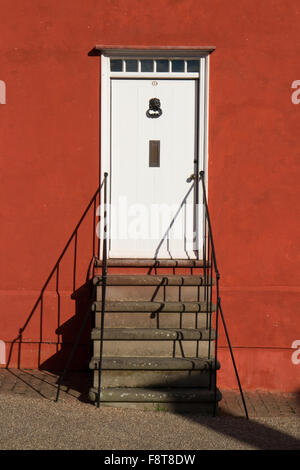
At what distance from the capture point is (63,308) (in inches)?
261

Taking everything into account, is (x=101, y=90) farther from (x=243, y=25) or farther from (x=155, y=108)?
(x=243, y=25)

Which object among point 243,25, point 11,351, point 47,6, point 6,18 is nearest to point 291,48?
point 243,25

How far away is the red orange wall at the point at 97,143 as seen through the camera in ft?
21.6

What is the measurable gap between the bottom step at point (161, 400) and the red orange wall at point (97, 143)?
1316 millimetres

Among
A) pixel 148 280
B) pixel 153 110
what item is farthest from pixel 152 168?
pixel 148 280

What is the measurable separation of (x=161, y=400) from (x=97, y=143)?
291 centimetres

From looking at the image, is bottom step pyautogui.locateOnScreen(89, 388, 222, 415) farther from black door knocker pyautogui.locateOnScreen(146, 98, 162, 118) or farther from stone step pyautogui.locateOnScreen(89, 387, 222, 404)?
black door knocker pyautogui.locateOnScreen(146, 98, 162, 118)

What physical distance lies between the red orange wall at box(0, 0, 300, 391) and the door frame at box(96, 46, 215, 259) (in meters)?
0.08

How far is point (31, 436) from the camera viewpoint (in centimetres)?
480

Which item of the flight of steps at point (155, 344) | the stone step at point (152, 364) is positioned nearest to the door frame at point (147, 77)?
the flight of steps at point (155, 344)

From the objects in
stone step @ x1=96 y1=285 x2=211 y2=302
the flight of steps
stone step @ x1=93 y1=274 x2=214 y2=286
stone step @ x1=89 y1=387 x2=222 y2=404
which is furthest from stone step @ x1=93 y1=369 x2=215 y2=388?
stone step @ x1=93 y1=274 x2=214 y2=286

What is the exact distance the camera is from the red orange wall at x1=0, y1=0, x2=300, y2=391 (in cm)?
659

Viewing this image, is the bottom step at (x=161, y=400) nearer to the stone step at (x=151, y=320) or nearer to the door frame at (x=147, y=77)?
the stone step at (x=151, y=320)

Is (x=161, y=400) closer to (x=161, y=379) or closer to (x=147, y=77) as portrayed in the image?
(x=161, y=379)
